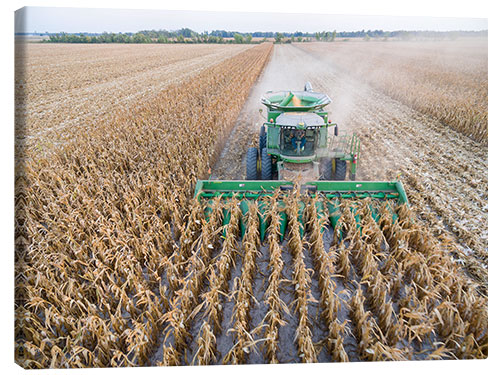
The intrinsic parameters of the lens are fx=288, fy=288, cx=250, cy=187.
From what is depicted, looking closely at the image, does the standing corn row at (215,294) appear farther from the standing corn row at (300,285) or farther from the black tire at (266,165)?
the black tire at (266,165)

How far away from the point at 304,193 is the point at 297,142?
1097mm

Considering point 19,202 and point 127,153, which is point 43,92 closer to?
point 127,153

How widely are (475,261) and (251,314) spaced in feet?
11.8

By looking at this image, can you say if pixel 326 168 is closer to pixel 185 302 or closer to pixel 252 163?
pixel 252 163

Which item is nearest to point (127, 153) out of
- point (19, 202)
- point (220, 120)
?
point (19, 202)

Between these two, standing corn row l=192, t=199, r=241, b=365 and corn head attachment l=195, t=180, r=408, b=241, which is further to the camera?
corn head attachment l=195, t=180, r=408, b=241

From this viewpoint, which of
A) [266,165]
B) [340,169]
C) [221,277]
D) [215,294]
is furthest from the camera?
[340,169]

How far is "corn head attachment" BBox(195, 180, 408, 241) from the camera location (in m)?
4.72

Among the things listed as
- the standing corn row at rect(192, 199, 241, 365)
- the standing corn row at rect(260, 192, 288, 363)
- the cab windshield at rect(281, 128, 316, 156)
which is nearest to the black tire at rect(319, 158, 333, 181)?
the cab windshield at rect(281, 128, 316, 156)

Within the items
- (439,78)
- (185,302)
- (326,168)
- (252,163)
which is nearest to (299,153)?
(326,168)

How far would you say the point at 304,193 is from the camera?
4910 millimetres

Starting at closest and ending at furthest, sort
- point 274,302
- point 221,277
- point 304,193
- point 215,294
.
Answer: point 274,302, point 215,294, point 221,277, point 304,193

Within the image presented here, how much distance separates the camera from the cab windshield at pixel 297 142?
5.46m

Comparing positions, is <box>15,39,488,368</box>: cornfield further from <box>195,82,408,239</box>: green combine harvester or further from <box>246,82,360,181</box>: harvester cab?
<box>246,82,360,181</box>: harvester cab
